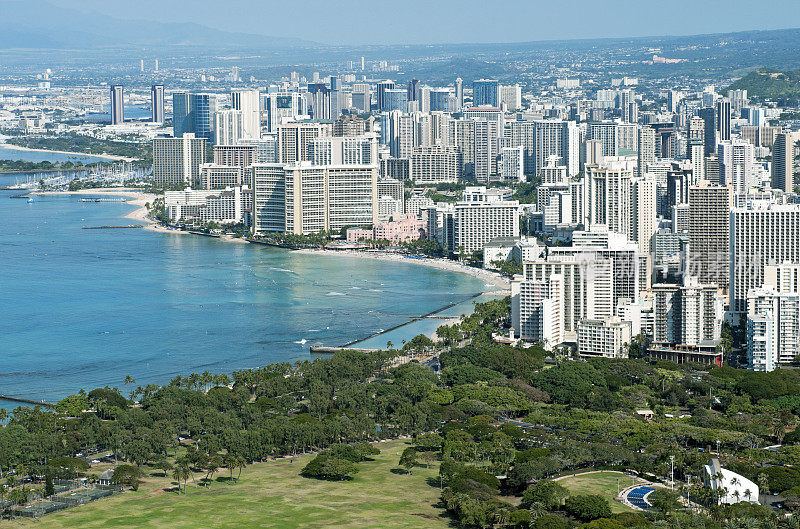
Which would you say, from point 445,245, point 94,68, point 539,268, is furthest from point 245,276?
point 94,68

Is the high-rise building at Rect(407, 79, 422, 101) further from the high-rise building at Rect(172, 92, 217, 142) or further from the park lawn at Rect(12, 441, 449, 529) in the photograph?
the park lawn at Rect(12, 441, 449, 529)

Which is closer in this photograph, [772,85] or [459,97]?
[772,85]

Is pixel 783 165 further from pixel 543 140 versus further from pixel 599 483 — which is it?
pixel 599 483

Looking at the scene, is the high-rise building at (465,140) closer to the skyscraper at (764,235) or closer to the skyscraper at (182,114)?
the skyscraper at (182,114)

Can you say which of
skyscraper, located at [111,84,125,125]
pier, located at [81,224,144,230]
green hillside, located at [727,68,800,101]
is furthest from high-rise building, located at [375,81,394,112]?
pier, located at [81,224,144,230]

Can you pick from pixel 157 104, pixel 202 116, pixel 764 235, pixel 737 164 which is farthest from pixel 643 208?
pixel 157 104

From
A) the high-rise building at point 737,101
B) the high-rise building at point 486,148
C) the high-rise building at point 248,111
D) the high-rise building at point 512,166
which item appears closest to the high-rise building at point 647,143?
the high-rise building at point 512,166

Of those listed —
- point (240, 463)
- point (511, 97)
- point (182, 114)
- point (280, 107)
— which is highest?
point (511, 97)
